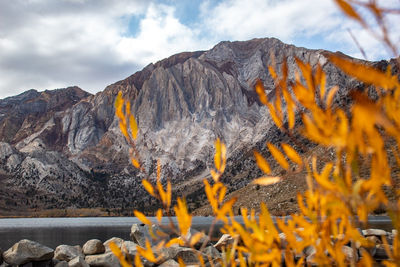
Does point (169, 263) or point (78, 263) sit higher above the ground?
point (78, 263)

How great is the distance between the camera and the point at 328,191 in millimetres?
1425

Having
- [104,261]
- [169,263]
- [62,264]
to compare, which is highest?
[62,264]

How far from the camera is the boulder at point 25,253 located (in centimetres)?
1363

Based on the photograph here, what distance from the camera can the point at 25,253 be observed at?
13.8 m

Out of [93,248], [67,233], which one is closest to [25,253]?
[93,248]

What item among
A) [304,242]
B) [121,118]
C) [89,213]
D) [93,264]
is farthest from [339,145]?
[89,213]

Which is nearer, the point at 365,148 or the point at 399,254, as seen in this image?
the point at 365,148

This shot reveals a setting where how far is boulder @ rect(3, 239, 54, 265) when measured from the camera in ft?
44.7

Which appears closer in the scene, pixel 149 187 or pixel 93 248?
pixel 149 187

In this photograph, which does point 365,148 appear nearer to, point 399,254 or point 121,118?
point 399,254

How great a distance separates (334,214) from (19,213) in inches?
8026

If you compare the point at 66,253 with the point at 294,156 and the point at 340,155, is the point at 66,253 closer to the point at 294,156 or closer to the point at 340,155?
the point at 294,156

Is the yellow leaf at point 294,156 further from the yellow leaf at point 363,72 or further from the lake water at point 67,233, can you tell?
the lake water at point 67,233


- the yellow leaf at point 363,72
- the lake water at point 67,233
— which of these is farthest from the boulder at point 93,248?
the lake water at point 67,233
